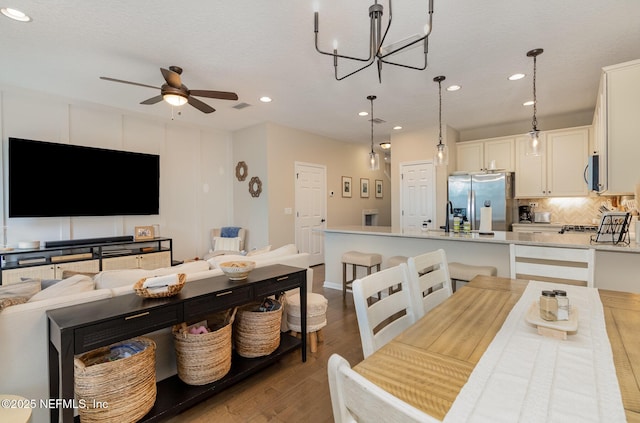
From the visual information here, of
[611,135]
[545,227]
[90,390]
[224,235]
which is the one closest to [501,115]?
[545,227]

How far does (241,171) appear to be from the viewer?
5.70 metres

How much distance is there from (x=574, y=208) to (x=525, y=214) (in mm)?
678

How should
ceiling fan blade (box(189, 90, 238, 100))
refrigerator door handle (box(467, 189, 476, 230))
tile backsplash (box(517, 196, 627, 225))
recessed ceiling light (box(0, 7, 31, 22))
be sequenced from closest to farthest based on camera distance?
1. recessed ceiling light (box(0, 7, 31, 22))
2. ceiling fan blade (box(189, 90, 238, 100))
3. tile backsplash (box(517, 196, 627, 225))
4. refrigerator door handle (box(467, 189, 476, 230))

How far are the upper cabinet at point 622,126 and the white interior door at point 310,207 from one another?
4.12 meters

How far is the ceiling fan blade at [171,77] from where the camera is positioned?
2750mm

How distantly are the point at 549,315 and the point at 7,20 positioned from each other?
4.02 metres

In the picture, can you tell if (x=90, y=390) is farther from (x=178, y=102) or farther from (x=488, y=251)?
(x=488, y=251)

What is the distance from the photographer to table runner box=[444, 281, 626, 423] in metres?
0.67

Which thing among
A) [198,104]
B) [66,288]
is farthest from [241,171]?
[66,288]

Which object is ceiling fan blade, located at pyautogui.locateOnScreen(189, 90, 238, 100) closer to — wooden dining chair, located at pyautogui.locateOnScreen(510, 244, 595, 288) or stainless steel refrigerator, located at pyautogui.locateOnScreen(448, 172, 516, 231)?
wooden dining chair, located at pyautogui.locateOnScreen(510, 244, 595, 288)

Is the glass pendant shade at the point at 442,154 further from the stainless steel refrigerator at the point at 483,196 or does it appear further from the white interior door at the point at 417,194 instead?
the white interior door at the point at 417,194

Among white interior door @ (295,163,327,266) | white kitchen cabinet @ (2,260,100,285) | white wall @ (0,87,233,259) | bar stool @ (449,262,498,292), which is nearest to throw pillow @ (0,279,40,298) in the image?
white kitchen cabinet @ (2,260,100,285)

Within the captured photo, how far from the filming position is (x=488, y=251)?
125 inches

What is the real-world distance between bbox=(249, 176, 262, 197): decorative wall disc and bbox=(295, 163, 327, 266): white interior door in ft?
2.51
